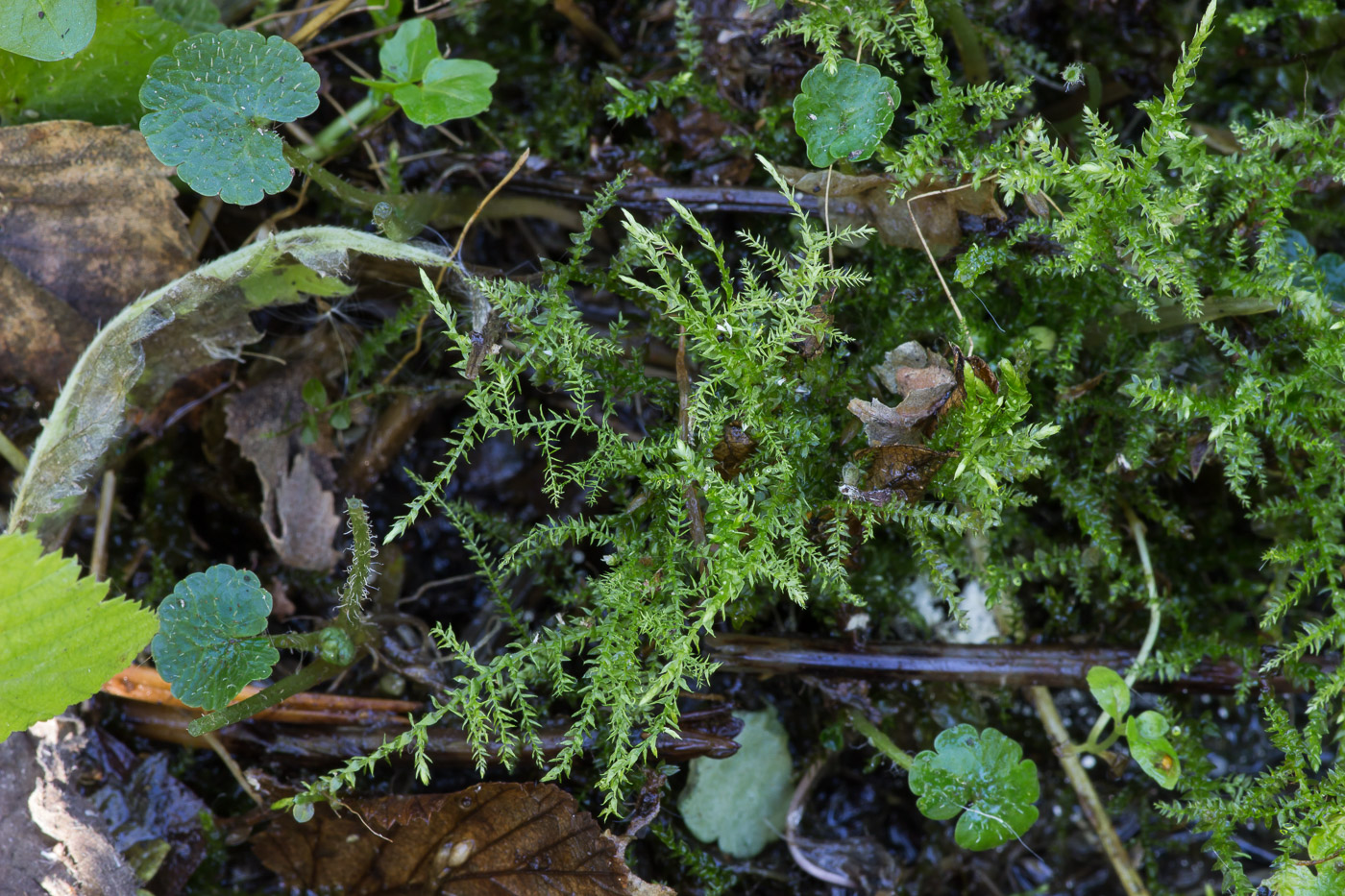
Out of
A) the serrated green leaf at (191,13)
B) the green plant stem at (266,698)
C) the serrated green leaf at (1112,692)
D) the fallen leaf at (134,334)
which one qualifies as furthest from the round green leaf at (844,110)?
the green plant stem at (266,698)

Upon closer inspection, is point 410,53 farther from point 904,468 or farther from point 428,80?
Result: point 904,468

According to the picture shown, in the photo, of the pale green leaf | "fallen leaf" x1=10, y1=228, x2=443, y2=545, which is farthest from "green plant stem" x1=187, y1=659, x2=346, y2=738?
the pale green leaf

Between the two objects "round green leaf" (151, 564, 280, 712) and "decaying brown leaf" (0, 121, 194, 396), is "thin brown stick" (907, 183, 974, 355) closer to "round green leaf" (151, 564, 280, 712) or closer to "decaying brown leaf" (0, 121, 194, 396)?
"round green leaf" (151, 564, 280, 712)

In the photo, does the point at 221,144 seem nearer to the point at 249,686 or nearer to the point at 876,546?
the point at 249,686

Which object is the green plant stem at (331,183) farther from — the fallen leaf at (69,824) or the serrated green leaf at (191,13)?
the fallen leaf at (69,824)

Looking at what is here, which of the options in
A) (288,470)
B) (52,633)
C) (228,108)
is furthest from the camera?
(288,470)

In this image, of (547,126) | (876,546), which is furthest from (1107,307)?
(547,126)

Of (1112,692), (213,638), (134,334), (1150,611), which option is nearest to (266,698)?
(213,638)
